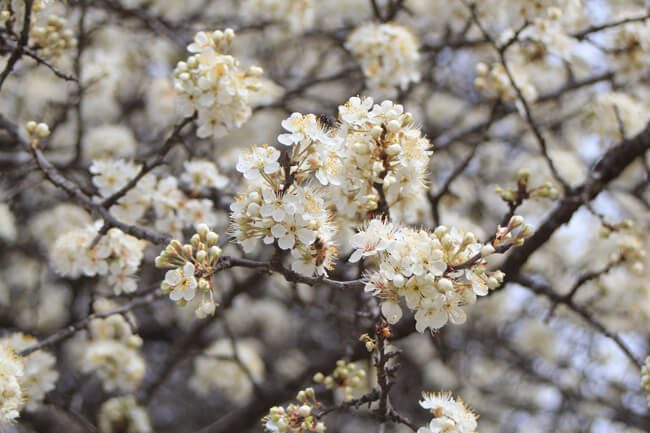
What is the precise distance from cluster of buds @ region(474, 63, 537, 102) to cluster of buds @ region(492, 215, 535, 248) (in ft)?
6.10

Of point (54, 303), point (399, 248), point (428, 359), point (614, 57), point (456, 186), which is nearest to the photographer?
point (399, 248)

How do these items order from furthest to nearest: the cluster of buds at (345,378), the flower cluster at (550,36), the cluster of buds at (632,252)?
the flower cluster at (550,36)
the cluster of buds at (632,252)
the cluster of buds at (345,378)

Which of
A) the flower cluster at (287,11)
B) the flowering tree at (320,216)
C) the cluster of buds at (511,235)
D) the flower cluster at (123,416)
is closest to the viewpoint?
the cluster of buds at (511,235)

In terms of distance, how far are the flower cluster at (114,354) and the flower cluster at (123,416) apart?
32 cm

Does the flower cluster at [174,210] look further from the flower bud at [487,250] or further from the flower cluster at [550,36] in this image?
the flower cluster at [550,36]

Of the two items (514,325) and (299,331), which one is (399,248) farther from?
(299,331)

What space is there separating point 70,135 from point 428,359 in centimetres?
397

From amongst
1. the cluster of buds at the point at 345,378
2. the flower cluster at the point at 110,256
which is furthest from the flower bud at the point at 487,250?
the flower cluster at the point at 110,256

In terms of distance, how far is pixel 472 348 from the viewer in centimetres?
625

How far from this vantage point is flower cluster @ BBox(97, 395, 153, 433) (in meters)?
4.58

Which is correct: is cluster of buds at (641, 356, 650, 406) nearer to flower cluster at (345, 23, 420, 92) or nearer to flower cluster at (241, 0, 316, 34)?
flower cluster at (345, 23, 420, 92)

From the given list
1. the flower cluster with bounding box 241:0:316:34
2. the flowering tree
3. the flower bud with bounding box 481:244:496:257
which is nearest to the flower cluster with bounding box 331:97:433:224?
the flowering tree

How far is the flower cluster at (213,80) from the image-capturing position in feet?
9.29

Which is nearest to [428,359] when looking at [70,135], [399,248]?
[70,135]
